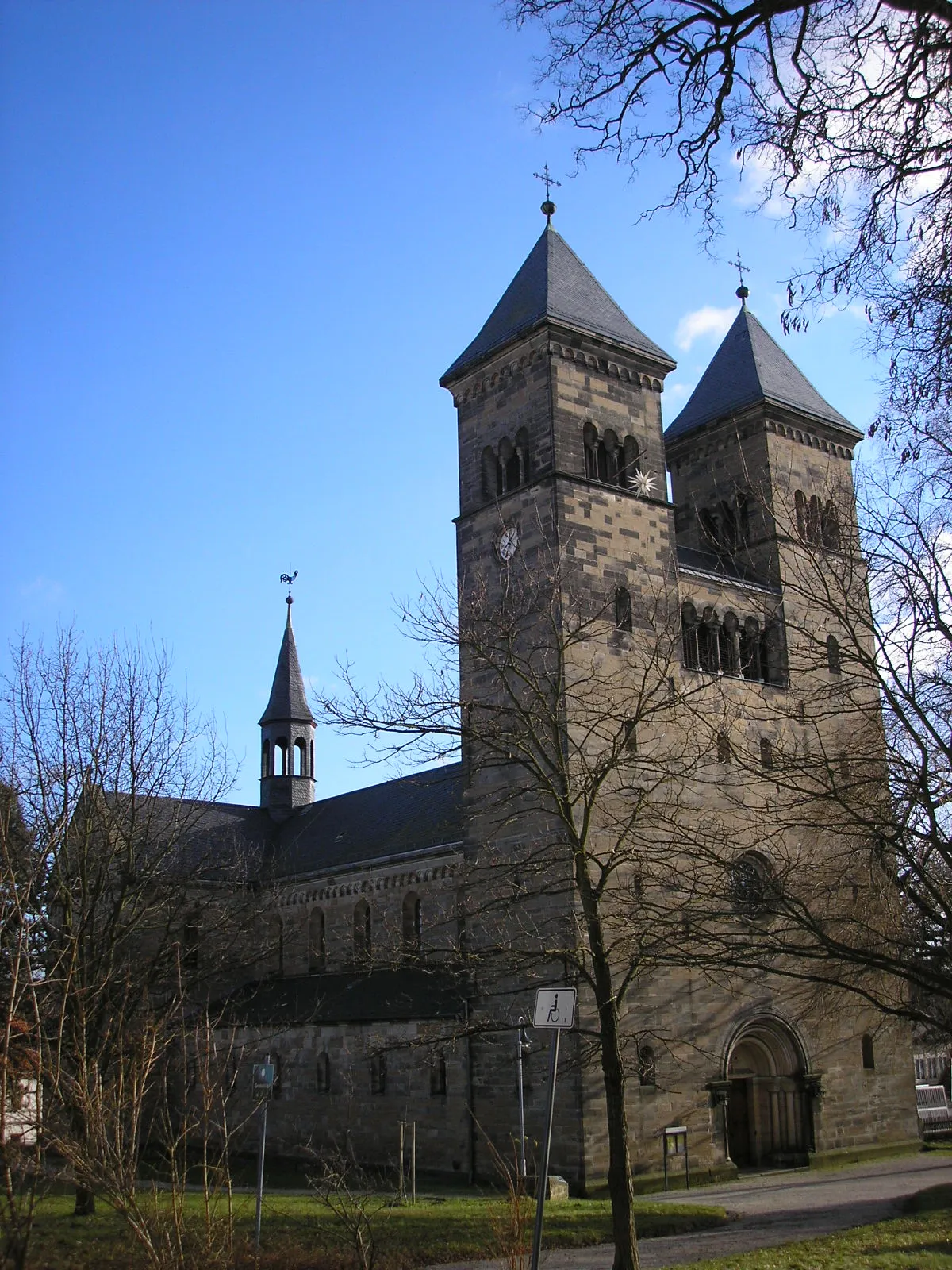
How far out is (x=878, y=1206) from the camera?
70.0ft

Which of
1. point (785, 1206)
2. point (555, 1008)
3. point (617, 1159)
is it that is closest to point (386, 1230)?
point (617, 1159)

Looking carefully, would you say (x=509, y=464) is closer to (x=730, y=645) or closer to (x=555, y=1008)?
(x=730, y=645)

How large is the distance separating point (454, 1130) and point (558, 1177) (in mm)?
5370

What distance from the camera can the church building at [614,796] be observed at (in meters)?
26.0

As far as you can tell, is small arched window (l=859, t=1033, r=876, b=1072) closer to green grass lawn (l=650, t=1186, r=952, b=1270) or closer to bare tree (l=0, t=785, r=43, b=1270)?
green grass lawn (l=650, t=1186, r=952, b=1270)

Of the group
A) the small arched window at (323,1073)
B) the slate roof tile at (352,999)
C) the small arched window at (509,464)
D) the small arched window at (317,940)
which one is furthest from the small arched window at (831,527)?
the small arched window at (317,940)

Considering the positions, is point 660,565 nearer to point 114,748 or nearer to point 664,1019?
point 664,1019

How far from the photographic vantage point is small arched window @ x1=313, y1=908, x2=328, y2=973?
39.4 m

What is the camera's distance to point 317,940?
1571 inches

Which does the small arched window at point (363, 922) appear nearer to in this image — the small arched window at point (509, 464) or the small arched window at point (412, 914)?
the small arched window at point (412, 914)

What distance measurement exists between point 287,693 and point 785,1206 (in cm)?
3403

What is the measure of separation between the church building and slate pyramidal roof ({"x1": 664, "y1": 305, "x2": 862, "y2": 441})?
102mm

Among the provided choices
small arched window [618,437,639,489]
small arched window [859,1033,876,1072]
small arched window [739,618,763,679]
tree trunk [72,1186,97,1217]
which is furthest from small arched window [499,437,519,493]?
tree trunk [72,1186,97,1217]

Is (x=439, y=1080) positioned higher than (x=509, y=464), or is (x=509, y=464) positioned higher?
(x=509, y=464)
